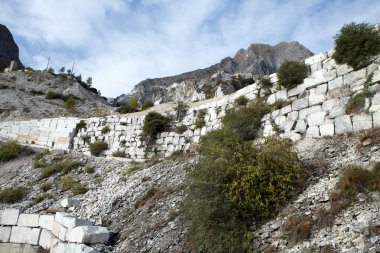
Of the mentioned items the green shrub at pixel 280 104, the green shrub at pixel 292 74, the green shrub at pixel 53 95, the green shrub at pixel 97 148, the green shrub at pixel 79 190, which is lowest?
the green shrub at pixel 79 190

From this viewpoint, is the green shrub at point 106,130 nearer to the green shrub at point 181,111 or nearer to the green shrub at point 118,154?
the green shrub at point 118,154

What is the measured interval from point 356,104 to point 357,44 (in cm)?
259

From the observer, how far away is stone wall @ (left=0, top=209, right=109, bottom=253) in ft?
31.4

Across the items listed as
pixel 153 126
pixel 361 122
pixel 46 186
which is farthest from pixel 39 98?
pixel 361 122

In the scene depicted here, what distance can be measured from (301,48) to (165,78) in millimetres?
35439

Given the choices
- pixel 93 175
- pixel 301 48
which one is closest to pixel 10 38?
pixel 301 48

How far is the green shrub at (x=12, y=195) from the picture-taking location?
14.5 m

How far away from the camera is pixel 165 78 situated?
80500 mm

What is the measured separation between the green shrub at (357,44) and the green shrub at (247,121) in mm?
3865

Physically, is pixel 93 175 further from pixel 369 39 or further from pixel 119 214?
pixel 369 39

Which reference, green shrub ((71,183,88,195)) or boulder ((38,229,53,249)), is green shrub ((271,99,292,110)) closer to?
green shrub ((71,183,88,195))

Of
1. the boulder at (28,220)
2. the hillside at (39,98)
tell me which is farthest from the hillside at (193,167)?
the hillside at (39,98)

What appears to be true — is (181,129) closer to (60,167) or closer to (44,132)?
(60,167)

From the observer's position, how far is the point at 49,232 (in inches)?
461
